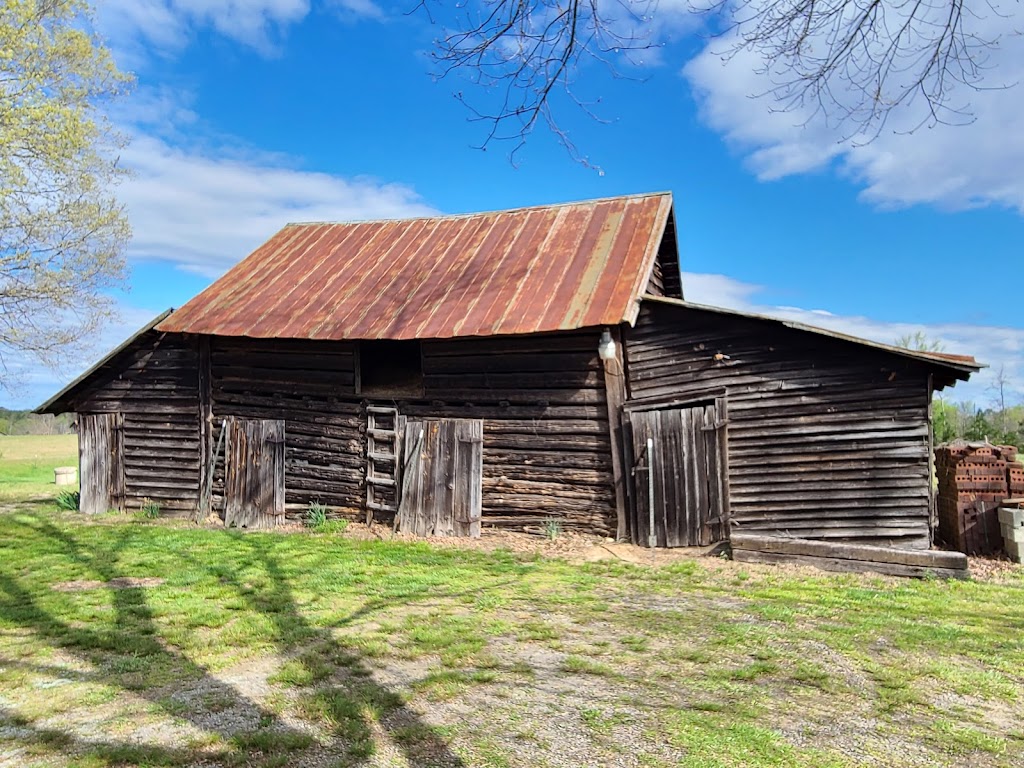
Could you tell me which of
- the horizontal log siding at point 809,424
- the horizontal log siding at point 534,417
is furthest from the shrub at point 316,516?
the horizontal log siding at point 809,424

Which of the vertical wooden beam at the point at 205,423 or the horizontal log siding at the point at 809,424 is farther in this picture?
the vertical wooden beam at the point at 205,423

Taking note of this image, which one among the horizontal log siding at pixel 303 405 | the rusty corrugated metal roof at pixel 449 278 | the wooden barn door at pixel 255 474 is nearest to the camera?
the rusty corrugated metal roof at pixel 449 278

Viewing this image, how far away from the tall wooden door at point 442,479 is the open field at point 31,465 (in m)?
12.1

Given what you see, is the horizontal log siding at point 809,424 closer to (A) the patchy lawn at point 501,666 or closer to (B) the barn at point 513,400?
(B) the barn at point 513,400

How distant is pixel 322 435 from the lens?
11.8 meters

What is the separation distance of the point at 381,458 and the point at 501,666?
662 centimetres

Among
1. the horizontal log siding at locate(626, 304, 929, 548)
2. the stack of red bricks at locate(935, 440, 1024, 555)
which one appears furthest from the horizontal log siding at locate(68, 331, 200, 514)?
the stack of red bricks at locate(935, 440, 1024, 555)

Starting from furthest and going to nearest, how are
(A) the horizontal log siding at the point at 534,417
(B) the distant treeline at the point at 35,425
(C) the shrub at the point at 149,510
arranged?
(B) the distant treeline at the point at 35,425 < (C) the shrub at the point at 149,510 < (A) the horizontal log siding at the point at 534,417

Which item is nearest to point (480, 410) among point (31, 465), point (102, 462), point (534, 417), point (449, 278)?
point (534, 417)

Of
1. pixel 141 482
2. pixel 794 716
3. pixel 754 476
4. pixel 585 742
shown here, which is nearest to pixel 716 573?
pixel 754 476

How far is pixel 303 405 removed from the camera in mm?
11984

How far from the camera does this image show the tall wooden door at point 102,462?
1330 cm

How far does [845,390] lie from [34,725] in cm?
949

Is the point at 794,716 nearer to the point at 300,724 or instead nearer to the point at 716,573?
the point at 300,724
